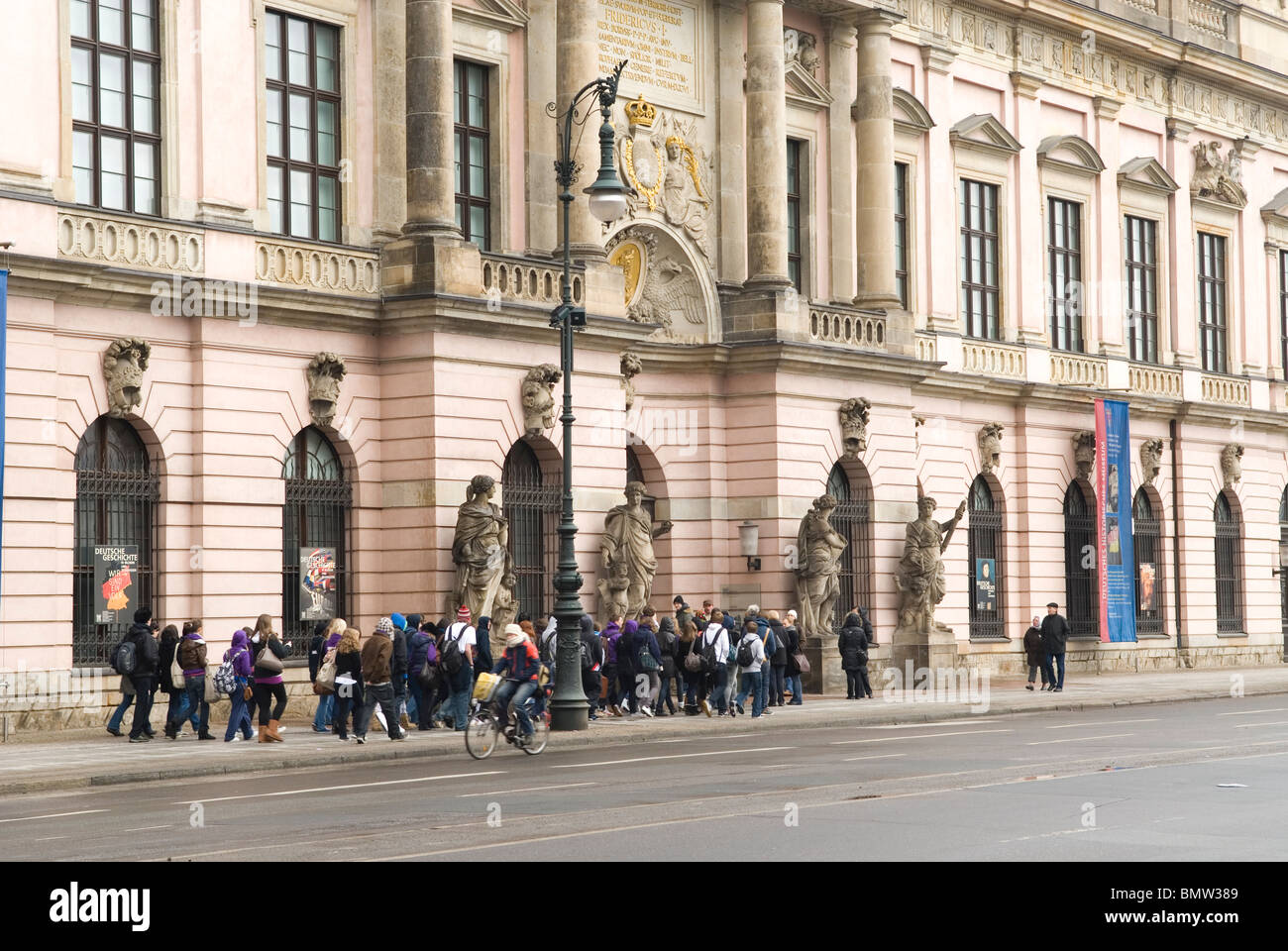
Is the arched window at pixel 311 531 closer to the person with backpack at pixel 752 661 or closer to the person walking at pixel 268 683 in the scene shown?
the person walking at pixel 268 683

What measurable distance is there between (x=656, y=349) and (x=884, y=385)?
5.59 metres

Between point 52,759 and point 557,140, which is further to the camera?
point 557,140

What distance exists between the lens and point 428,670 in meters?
28.2

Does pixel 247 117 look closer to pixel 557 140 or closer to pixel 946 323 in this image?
pixel 557 140

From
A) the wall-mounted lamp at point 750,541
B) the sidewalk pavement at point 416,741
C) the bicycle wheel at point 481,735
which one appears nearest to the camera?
the sidewalk pavement at point 416,741

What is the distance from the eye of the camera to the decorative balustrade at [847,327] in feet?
132

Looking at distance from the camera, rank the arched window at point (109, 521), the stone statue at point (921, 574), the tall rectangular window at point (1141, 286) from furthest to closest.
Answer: the tall rectangular window at point (1141, 286), the stone statue at point (921, 574), the arched window at point (109, 521)

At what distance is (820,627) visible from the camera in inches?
1550

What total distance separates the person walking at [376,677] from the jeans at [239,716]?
1546 mm

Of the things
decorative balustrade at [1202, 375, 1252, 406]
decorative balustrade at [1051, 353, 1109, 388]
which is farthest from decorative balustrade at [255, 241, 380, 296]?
decorative balustrade at [1202, 375, 1252, 406]

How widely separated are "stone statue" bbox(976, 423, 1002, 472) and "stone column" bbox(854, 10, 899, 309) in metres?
5.57

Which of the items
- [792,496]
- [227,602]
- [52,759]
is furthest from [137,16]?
[792,496]

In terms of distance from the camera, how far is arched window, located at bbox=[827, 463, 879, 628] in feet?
136

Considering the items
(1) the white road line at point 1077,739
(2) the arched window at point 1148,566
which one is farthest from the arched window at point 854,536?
(1) the white road line at point 1077,739
